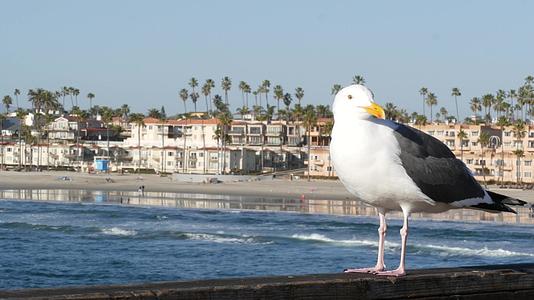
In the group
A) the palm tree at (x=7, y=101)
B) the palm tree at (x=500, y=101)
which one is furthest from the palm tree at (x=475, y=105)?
the palm tree at (x=7, y=101)

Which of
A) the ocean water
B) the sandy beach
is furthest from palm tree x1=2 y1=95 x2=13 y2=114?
the ocean water

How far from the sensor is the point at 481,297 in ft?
18.2

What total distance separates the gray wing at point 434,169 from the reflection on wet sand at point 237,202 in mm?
50244

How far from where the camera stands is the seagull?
5695 mm

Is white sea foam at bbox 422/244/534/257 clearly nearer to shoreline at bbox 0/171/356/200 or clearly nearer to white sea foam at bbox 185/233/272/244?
white sea foam at bbox 185/233/272/244

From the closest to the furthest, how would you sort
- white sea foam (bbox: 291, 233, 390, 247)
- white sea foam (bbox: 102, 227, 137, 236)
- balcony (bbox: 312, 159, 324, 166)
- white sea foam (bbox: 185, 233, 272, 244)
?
white sea foam (bbox: 291, 233, 390, 247)
white sea foam (bbox: 185, 233, 272, 244)
white sea foam (bbox: 102, 227, 137, 236)
balcony (bbox: 312, 159, 324, 166)

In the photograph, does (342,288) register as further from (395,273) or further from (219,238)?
(219,238)

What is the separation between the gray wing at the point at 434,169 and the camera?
5.94 metres

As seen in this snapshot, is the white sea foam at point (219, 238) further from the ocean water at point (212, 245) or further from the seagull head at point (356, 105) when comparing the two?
the seagull head at point (356, 105)

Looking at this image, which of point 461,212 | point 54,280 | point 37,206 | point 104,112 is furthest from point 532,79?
point 54,280

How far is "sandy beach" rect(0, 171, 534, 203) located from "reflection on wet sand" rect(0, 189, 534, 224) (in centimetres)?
544

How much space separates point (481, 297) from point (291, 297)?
125cm

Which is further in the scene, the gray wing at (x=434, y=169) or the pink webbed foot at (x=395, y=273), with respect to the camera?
the gray wing at (x=434, y=169)

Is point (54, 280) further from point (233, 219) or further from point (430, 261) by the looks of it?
point (233, 219)
